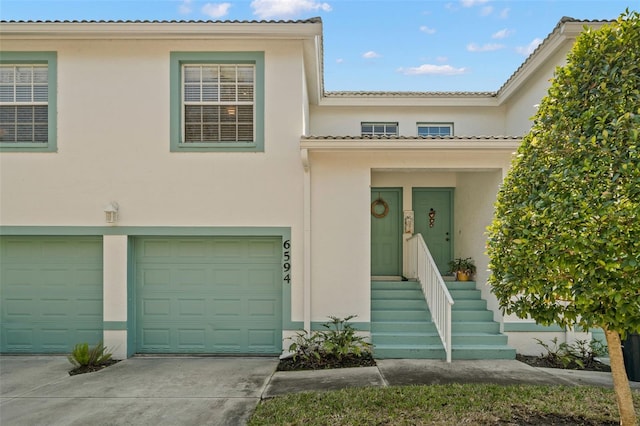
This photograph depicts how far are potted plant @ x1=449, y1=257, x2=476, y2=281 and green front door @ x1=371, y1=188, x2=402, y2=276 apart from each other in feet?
4.28

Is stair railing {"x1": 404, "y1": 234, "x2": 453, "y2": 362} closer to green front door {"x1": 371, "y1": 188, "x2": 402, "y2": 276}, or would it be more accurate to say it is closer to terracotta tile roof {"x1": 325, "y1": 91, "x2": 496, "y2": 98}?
green front door {"x1": 371, "y1": 188, "x2": 402, "y2": 276}

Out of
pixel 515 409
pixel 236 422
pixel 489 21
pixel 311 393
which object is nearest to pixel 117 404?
pixel 236 422

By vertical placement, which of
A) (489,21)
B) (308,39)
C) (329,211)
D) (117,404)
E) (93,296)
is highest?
(489,21)

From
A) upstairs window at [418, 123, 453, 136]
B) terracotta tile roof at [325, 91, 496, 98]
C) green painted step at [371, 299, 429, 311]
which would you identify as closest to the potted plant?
green painted step at [371, 299, 429, 311]

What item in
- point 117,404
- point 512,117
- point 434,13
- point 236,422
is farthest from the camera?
point 512,117

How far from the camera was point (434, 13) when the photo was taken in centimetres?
852

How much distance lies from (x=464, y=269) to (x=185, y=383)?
17.8 feet

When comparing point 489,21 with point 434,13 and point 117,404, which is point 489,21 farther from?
point 117,404

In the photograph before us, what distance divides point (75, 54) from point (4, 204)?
286 centimetres

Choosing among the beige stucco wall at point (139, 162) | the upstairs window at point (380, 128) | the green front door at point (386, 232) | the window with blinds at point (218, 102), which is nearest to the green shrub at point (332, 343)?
the beige stucco wall at point (139, 162)

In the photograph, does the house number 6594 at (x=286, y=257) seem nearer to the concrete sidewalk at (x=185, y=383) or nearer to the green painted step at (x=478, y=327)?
the concrete sidewalk at (x=185, y=383)

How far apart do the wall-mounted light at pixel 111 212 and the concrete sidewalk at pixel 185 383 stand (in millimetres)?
2355

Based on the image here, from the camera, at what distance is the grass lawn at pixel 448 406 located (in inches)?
160

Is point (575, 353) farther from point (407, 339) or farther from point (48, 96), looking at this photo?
point (48, 96)
